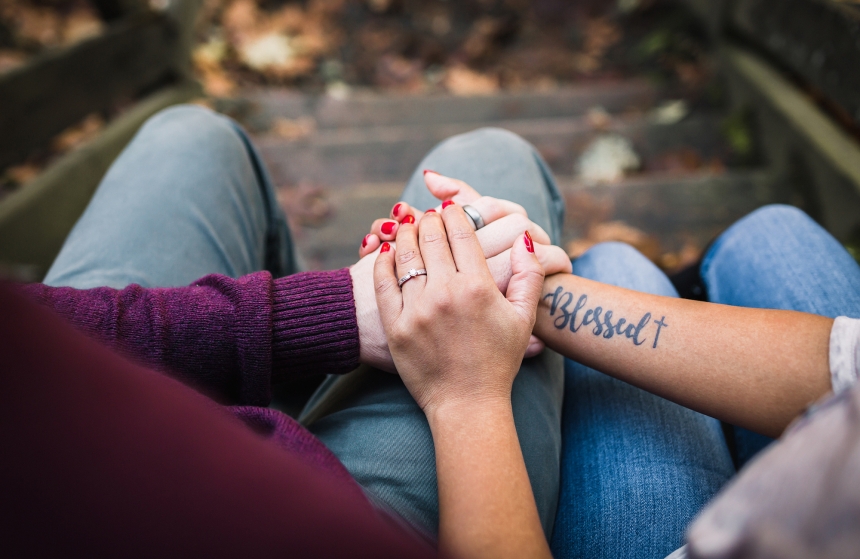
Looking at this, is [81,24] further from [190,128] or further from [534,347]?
[534,347]

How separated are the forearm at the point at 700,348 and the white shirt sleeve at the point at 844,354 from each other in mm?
22

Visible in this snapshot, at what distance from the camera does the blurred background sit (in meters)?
2.16

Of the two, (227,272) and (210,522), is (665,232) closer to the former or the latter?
(227,272)

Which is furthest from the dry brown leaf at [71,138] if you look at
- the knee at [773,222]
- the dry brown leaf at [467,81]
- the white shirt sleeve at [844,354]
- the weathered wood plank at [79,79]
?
the white shirt sleeve at [844,354]

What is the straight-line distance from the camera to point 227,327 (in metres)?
0.95

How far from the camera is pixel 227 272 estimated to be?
1324 mm

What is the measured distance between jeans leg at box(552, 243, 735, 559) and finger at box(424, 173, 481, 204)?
50 cm

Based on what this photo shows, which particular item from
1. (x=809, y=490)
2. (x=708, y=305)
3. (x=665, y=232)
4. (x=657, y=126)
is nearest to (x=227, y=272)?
(x=708, y=305)

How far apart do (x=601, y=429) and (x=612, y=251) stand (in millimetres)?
565

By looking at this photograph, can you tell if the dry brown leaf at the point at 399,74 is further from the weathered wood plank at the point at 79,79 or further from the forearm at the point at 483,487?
the forearm at the point at 483,487

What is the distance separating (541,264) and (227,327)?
0.68 metres

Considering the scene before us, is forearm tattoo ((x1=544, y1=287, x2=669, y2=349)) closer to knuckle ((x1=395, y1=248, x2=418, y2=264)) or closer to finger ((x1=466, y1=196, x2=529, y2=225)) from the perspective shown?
finger ((x1=466, y1=196, x2=529, y2=225))

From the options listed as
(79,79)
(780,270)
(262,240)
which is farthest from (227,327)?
(79,79)

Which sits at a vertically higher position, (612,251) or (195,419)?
(195,419)
